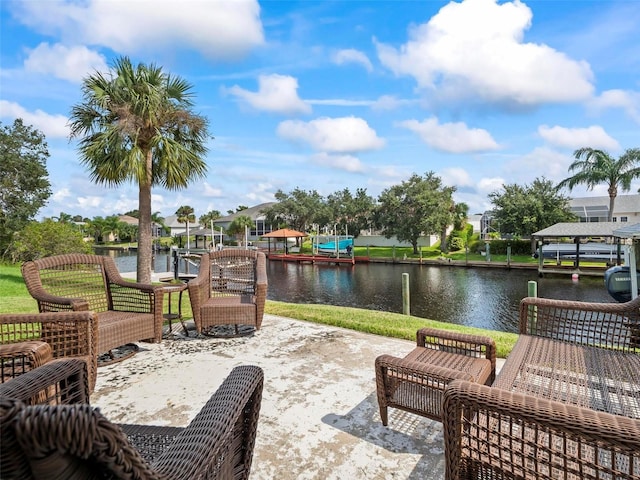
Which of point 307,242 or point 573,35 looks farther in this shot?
point 307,242

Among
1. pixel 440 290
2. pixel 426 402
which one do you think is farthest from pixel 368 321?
pixel 440 290

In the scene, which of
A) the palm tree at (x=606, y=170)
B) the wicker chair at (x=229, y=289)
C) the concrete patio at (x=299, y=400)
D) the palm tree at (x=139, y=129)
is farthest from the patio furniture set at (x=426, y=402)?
the palm tree at (x=606, y=170)

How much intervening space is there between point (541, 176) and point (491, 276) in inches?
519

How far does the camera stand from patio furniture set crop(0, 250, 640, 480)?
565mm

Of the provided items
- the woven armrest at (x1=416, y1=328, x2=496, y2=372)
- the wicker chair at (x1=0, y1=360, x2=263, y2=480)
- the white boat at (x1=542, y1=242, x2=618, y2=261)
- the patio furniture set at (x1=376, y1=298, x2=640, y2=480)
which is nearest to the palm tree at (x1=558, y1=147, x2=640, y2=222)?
the white boat at (x1=542, y1=242, x2=618, y2=261)

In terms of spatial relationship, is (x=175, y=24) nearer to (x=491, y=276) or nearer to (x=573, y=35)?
(x=573, y=35)

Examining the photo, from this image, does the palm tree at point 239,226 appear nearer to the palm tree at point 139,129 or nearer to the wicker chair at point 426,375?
the palm tree at point 139,129

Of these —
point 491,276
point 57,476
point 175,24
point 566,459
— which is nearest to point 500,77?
point 175,24

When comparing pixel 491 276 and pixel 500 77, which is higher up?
pixel 500 77

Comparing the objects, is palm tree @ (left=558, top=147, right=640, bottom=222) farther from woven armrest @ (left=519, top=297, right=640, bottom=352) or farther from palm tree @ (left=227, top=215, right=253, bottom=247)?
palm tree @ (left=227, top=215, right=253, bottom=247)

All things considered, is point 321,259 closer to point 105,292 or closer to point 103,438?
point 105,292

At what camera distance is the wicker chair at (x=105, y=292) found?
2938 mm

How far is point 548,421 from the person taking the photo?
0.97 metres

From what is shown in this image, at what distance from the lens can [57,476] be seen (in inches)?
21.9
